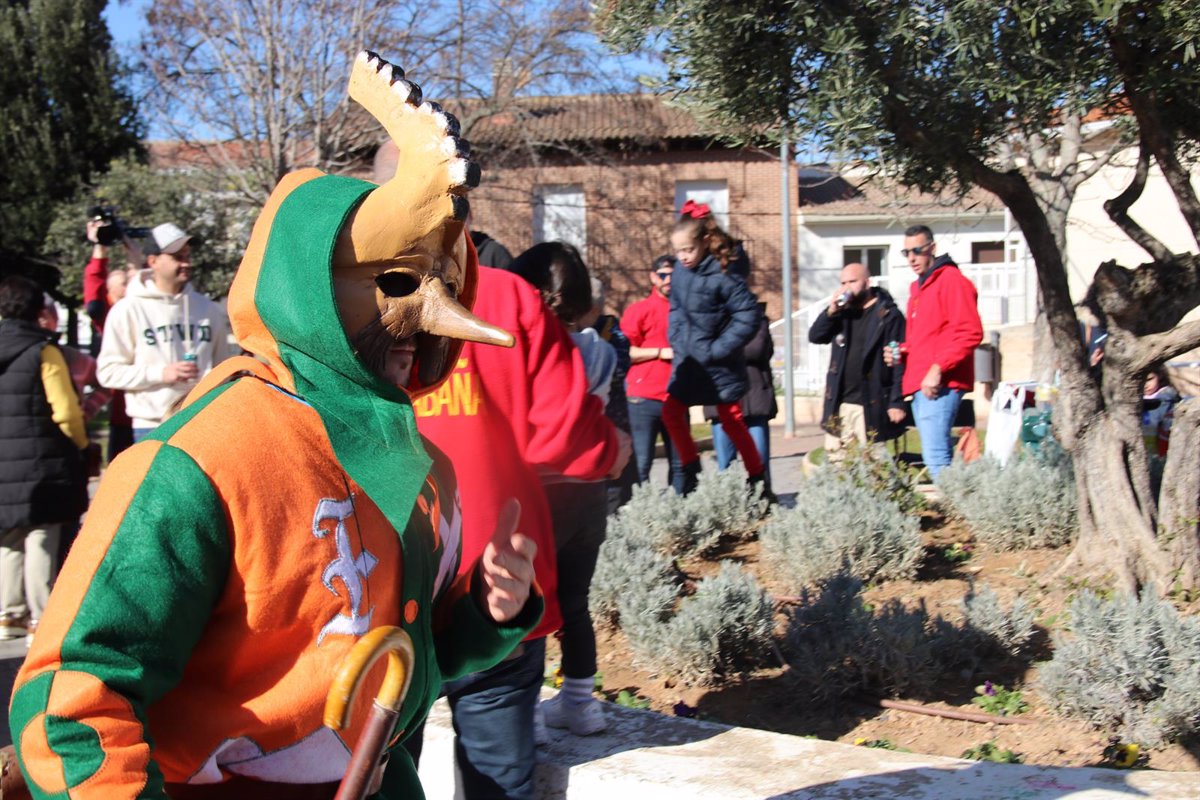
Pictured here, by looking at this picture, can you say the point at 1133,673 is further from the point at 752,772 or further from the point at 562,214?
the point at 562,214

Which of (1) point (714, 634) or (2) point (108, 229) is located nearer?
(1) point (714, 634)

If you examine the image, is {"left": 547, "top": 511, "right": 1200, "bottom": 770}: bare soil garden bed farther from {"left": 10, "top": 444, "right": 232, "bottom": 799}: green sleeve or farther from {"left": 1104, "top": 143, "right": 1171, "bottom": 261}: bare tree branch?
{"left": 10, "top": 444, "right": 232, "bottom": 799}: green sleeve

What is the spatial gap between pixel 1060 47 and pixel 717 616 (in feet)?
7.45

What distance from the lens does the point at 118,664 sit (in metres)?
1.34

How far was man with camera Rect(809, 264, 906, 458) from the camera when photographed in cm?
736

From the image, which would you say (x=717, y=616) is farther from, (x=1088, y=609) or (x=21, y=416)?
(x=21, y=416)

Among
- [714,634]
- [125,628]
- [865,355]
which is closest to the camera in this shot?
[125,628]

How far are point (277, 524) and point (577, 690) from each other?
7.45 feet

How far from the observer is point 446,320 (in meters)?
1.61

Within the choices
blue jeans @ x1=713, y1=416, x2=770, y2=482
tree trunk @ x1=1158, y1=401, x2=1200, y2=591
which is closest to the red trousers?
blue jeans @ x1=713, y1=416, x2=770, y2=482

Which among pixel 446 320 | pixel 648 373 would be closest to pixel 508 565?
pixel 446 320

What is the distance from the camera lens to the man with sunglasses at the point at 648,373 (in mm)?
7586

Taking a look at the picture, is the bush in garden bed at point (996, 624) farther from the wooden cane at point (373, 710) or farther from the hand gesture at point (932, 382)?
the wooden cane at point (373, 710)

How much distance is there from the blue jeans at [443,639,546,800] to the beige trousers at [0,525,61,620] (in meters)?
3.89
